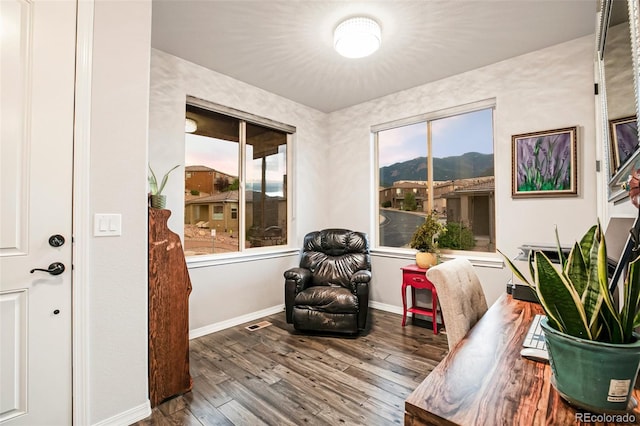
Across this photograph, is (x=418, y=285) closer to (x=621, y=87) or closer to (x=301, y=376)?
(x=301, y=376)

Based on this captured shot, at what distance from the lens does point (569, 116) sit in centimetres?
254

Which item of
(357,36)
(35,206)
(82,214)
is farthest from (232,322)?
(357,36)

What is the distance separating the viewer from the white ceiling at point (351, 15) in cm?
212

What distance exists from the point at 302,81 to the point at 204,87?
1.02m

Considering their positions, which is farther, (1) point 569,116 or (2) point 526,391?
(1) point 569,116

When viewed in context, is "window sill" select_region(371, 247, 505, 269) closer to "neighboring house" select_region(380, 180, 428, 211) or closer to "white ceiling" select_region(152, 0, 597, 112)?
"neighboring house" select_region(380, 180, 428, 211)

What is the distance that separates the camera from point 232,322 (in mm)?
3164

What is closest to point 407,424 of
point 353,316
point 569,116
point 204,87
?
point 353,316

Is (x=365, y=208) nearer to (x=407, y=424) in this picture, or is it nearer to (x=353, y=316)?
(x=353, y=316)

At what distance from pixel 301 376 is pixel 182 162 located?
2.18 metres

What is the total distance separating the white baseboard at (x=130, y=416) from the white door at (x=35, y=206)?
0.19 meters

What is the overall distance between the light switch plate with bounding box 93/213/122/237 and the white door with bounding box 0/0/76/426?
4.6 inches

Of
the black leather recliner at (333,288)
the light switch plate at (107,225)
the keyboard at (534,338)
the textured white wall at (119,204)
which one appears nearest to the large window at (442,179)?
the black leather recliner at (333,288)

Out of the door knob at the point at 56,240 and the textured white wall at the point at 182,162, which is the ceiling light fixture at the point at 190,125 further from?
the door knob at the point at 56,240
